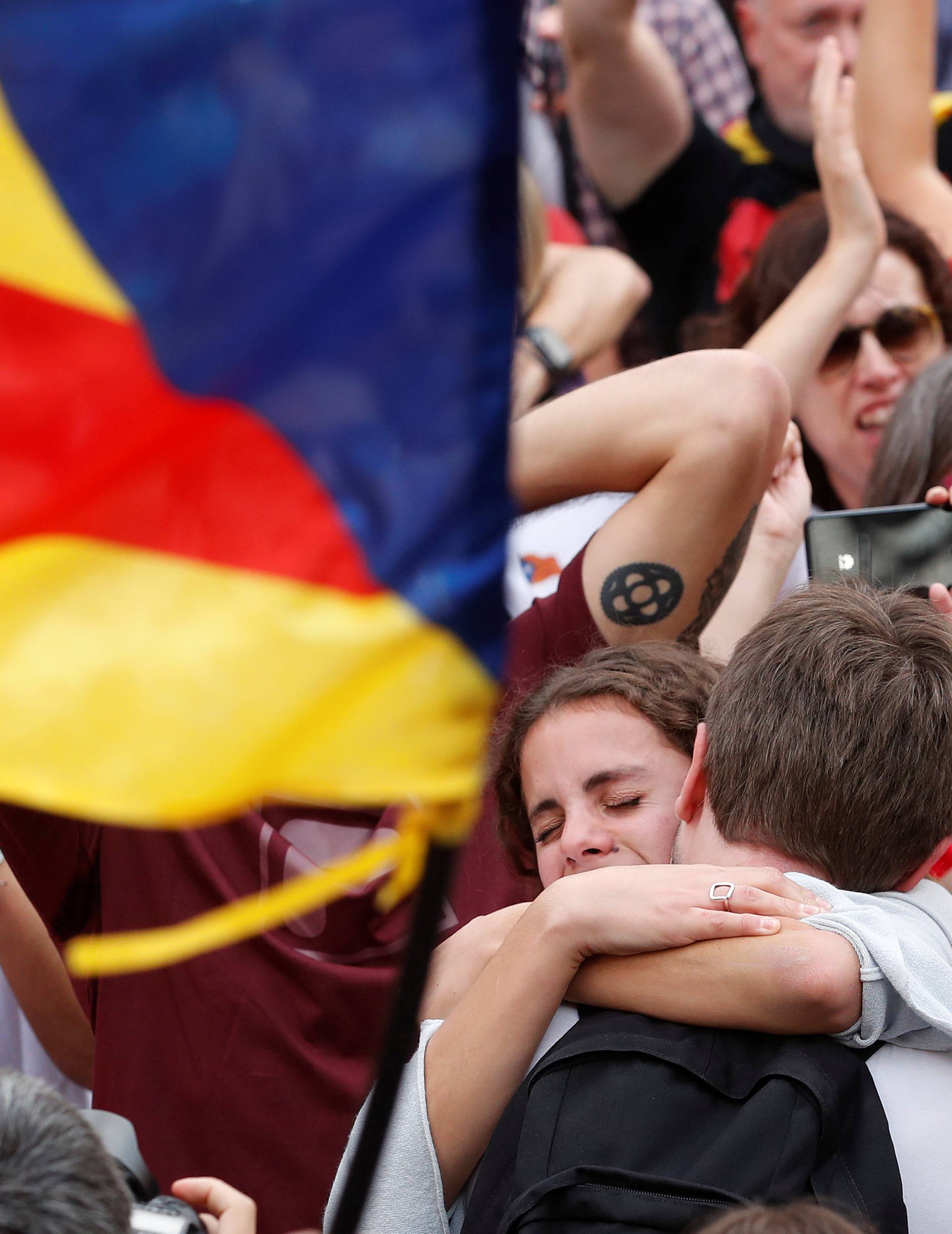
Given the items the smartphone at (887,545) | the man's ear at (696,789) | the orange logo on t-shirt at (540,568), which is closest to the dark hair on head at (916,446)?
the smartphone at (887,545)

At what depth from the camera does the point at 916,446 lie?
7.80 ft


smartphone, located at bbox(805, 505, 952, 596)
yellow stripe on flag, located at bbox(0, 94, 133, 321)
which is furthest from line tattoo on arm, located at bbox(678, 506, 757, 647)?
yellow stripe on flag, located at bbox(0, 94, 133, 321)

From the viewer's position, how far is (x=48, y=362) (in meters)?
0.92

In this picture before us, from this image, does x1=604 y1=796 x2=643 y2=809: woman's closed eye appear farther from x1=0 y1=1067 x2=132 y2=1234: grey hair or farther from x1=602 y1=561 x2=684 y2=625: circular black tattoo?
x1=0 y1=1067 x2=132 y2=1234: grey hair

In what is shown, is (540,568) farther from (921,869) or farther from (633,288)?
(921,869)

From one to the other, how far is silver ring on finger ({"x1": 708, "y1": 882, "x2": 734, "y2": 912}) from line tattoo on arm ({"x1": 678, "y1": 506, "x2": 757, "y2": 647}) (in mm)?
772

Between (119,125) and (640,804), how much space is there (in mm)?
1030

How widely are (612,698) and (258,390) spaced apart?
3.07 ft

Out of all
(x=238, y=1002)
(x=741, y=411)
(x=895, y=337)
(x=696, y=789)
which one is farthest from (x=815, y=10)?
(x=238, y=1002)

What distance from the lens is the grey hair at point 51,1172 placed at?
0.96 meters

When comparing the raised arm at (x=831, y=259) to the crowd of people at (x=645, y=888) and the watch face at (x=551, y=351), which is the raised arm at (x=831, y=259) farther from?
the watch face at (x=551, y=351)

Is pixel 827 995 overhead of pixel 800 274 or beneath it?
overhead

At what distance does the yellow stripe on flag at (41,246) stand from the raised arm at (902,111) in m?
2.61

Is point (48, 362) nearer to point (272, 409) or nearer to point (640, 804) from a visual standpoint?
point (272, 409)
